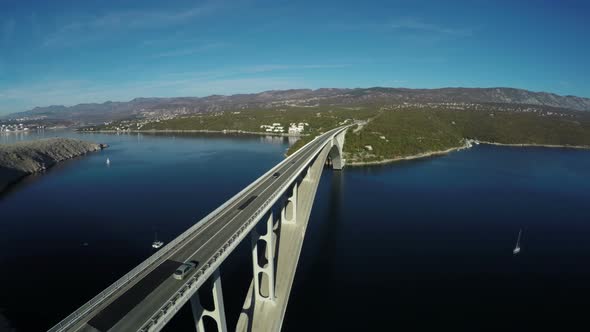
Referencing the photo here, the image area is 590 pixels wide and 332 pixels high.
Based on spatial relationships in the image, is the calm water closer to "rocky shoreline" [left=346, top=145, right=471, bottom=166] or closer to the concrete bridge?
the concrete bridge

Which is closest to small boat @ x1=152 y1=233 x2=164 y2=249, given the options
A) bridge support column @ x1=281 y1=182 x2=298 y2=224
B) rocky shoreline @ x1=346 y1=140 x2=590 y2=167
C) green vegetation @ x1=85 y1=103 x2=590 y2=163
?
bridge support column @ x1=281 y1=182 x2=298 y2=224

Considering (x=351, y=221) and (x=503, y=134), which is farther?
(x=503, y=134)

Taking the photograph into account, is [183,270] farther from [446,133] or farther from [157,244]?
[446,133]

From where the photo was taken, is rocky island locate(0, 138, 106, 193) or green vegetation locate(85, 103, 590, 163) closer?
rocky island locate(0, 138, 106, 193)

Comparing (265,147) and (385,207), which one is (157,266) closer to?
(385,207)

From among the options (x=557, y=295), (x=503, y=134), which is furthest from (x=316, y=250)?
(x=503, y=134)

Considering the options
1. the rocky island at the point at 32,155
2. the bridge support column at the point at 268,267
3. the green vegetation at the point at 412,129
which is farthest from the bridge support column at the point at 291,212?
the rocky island at the point at 32,155

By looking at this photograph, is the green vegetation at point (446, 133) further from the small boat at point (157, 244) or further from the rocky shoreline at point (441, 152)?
the small boat at point (157, 244)
